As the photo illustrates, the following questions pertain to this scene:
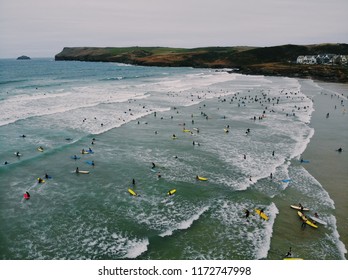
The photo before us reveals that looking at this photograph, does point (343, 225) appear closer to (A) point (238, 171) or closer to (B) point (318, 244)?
(B) point (318, 244)

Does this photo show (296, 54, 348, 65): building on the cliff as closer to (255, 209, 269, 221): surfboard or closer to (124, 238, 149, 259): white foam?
(255, 209, 269, 221): surfboard

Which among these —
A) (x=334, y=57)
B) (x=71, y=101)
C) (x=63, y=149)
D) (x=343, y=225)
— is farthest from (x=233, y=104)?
(x=334, y=57)

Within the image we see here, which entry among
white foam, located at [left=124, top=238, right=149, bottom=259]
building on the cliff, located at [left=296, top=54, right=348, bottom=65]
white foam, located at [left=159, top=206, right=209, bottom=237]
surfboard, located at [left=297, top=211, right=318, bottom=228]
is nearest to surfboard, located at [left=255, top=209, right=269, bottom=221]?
surfboard, located at [left=297, top=211, right=318, bottom=228]

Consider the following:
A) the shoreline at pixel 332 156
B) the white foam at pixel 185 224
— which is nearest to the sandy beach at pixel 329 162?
the shoreline at pixel 332 156

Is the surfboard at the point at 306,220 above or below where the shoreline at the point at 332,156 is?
below

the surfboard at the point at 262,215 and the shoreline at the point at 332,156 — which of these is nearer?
the surfboard at the point at 262,215

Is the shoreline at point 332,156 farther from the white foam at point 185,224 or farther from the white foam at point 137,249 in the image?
the white foam at point 137,249

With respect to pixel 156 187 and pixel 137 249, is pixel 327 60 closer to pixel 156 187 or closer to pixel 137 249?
pixel 156 187

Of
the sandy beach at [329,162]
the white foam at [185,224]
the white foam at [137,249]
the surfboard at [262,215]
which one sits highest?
the sandy beach at [329,162]

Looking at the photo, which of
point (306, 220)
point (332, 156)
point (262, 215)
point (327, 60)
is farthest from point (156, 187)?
point (327, 60)
